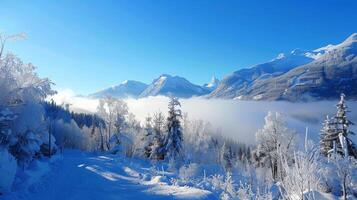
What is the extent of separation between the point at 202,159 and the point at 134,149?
586 inches

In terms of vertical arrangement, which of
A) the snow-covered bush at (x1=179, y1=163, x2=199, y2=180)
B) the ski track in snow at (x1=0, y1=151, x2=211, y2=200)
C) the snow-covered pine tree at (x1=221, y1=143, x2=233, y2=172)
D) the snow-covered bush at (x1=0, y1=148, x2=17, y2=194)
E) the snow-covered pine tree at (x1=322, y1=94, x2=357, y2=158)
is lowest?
the snow-covered pine tree at (x1=221, y1=143, x2=233, y2=172)

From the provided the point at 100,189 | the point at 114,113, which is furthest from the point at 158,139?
the point at 100,189

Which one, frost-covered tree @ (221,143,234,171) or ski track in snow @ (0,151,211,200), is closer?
ski track in snow @ (0,151,211,200)

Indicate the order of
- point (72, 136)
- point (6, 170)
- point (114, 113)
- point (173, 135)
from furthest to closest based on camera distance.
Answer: point (72, 136)
point (114, 113)
point (173, 135)
point (6, 170)

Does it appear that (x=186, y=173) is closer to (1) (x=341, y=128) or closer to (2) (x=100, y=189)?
(2) (x=100, y=189)

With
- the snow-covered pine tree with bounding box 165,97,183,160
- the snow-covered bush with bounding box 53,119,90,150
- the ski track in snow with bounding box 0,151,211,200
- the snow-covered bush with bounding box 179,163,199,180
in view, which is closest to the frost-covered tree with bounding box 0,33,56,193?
the ski track in snow with bounding box 0,151,211,200

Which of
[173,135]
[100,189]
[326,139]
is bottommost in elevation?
[100,189]

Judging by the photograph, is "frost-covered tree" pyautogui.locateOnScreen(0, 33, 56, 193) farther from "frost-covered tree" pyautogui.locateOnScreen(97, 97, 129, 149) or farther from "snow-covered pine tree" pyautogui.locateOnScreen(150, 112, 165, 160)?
"frost-covered tree" pyautogui.locateOnScreen(97, 97, 129, 149)

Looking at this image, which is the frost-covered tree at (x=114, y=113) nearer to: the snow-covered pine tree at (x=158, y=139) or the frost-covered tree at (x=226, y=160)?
the snow-covered pine tree at (x=158, y=139)

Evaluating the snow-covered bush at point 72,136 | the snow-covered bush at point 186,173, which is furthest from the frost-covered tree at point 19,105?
the snow-covered bush at point 72,136

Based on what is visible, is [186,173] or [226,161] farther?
[226,161]

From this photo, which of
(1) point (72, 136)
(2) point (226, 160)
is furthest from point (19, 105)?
(1) point (72, 136)

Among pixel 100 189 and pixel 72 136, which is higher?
pixel 72 136

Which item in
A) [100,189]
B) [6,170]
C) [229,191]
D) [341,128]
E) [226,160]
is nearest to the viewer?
[6,170]
